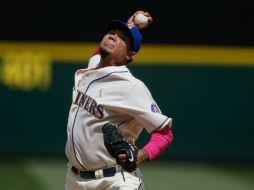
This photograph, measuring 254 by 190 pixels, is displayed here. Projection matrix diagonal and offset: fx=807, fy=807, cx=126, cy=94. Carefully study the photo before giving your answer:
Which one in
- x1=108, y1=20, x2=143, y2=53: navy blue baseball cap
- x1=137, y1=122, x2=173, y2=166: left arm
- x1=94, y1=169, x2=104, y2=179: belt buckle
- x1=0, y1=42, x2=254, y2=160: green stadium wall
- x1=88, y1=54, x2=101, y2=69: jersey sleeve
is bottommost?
x1=0, y1=42, x2=254, y2=160: green stadium wall

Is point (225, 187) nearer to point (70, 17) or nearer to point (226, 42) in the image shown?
point (226, 42)

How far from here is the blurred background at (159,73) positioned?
8.00 m

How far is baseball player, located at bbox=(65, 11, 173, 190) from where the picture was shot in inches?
183

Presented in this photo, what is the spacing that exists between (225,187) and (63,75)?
202cm

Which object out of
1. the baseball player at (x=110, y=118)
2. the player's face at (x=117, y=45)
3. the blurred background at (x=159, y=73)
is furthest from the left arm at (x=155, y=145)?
the blurred background at (x=159, y=73)

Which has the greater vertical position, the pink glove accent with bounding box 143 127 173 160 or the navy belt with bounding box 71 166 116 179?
the pink glove accent with bounding box 143 127 173 160

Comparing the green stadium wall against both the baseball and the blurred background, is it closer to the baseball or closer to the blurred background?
the blurred background

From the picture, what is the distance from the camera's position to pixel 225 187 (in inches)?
288

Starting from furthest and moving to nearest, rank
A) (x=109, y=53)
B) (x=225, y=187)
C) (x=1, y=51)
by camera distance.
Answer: (x=1, y=51) → (x=225, y=187) → (x=109, y=53)

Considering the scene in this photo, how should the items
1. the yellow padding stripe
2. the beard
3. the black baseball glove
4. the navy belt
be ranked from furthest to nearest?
the yellow padding stripe < the beard < the navy belt < the black baseball glove

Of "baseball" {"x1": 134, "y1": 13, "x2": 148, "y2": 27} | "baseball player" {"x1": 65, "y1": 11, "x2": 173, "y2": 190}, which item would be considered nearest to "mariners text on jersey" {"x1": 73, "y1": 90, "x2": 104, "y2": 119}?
"baseball player" {"x1": 65, "y1": 11, "x2": 173, "y2": 190}

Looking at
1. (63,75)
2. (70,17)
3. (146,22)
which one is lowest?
(63,75)

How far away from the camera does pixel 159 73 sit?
821 cm

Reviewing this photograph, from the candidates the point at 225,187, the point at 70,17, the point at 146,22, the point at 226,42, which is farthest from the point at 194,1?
the point at 146,22
